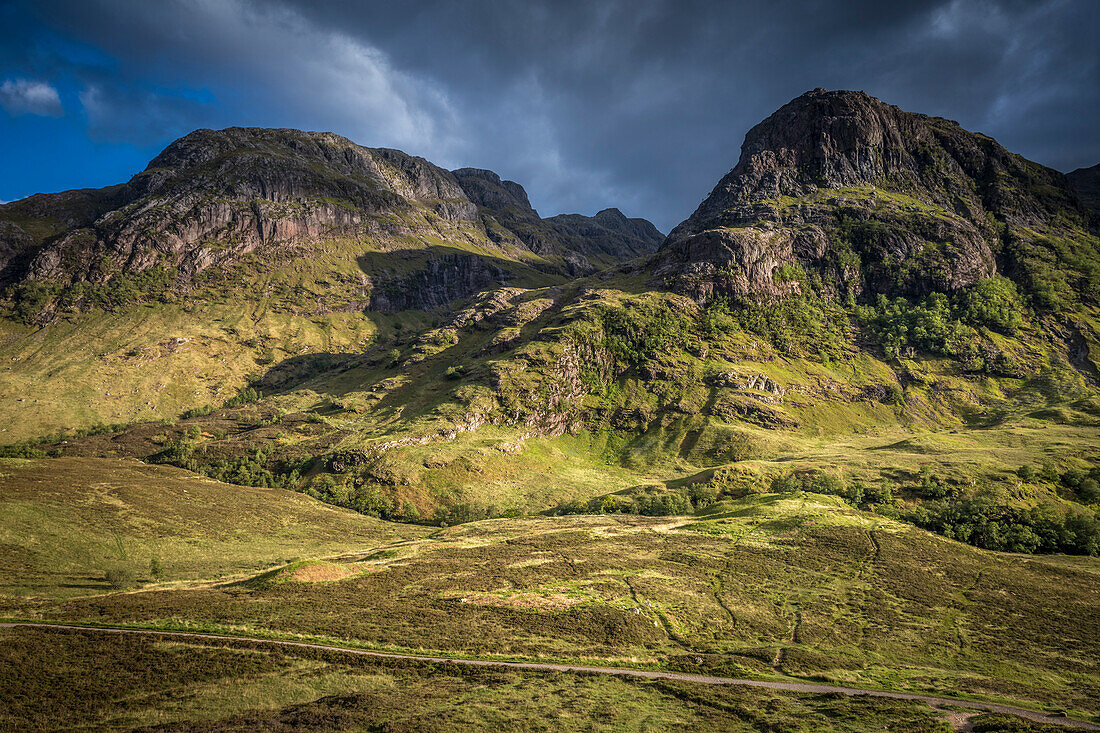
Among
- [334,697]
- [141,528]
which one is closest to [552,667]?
[334,697]

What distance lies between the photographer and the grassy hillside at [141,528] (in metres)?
64.9

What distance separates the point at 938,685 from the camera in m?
42.4

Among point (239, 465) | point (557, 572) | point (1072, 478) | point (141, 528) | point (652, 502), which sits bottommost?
point (557, 572)

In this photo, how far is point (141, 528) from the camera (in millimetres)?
86188

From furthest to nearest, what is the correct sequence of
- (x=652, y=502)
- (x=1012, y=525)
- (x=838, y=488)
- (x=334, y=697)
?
(x=652, y=502) → (x=838, y=488) → (x=1012, y=525) → (x=334, y=697)

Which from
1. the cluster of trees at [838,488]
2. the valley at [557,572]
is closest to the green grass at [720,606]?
the valley at [557,572]

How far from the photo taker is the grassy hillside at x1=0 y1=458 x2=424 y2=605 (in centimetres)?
6494

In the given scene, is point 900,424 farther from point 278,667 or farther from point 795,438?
point 278,667

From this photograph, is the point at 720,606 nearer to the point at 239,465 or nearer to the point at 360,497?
the point at 360,497

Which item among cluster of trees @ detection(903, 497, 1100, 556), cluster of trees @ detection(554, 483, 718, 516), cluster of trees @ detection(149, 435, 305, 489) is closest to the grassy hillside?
cluster of trees @ detection(149, 435, 305, 489)

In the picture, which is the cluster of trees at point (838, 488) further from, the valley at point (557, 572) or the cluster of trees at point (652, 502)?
the cluster of trees at point (652, 502)

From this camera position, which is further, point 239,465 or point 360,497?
point 239,465

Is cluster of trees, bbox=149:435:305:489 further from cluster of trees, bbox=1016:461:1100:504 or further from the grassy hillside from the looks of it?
cluster of trees, bbox=1016:461:1100:504

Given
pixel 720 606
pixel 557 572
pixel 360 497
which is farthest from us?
pixel 360 497
